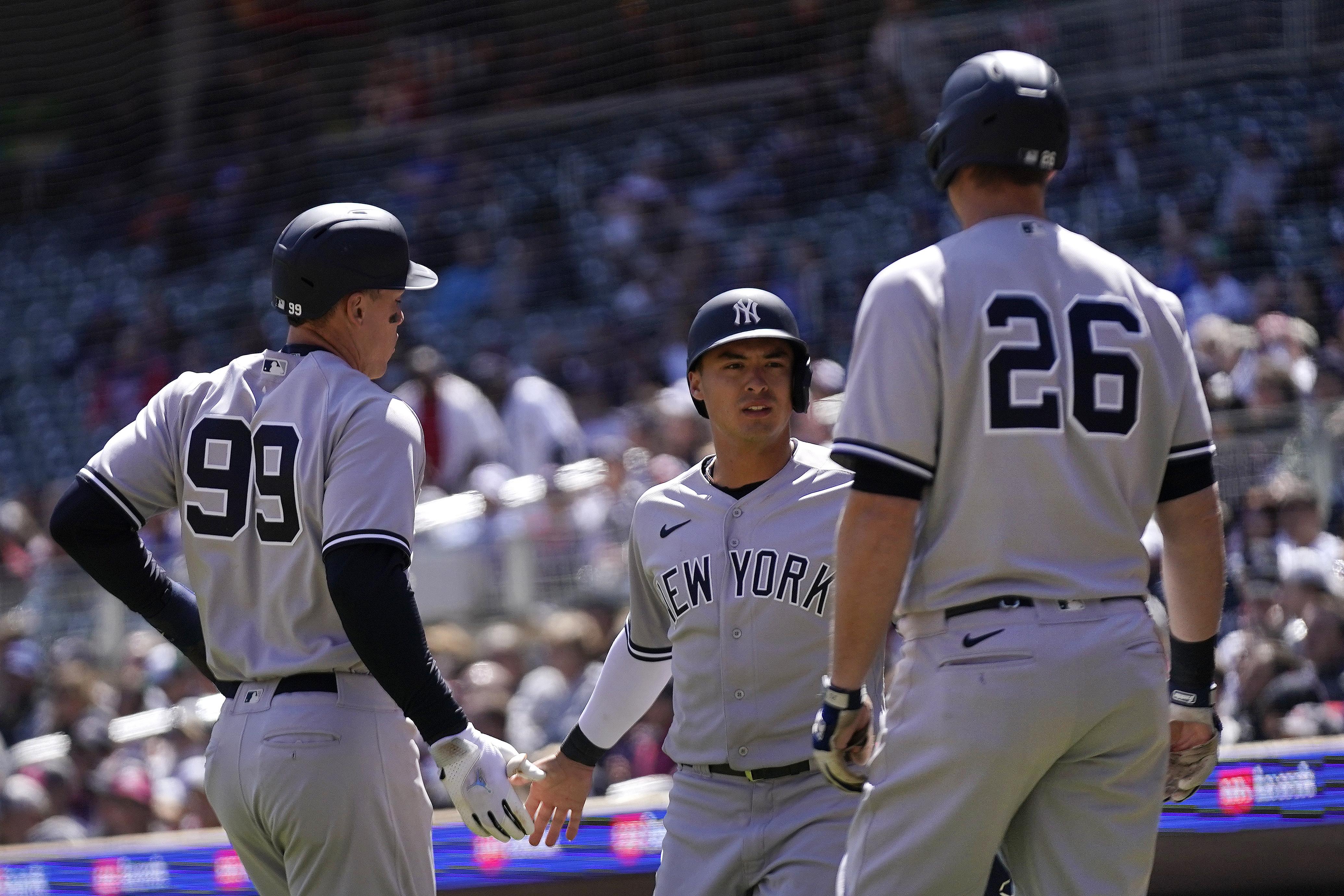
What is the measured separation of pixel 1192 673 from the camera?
9.04ft

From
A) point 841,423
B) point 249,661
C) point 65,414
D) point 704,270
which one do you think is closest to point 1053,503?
point 841,423

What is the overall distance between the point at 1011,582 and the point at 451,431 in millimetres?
6700

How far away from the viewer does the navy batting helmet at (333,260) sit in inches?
118

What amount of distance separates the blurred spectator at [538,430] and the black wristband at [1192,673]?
20.4ft

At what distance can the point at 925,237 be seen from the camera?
10.3 metres

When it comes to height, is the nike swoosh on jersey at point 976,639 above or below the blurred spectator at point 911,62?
below

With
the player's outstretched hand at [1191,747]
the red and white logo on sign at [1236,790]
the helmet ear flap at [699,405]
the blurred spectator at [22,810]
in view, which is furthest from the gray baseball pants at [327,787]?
the blurred spectator at [22,810]

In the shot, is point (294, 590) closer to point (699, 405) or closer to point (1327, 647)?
point (699, 405)

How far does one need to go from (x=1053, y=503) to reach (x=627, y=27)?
1275cm

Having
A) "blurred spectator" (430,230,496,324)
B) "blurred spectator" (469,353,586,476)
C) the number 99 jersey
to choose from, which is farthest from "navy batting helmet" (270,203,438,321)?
"blurred spectator" (430,230,496,324)

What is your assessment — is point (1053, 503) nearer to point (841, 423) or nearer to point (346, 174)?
point (841, 423)

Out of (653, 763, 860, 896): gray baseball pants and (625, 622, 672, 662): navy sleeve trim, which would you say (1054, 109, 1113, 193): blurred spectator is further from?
(653, 763, 860, 896): gray baseball pants

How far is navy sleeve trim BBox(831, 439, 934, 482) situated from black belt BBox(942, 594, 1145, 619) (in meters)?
0.20

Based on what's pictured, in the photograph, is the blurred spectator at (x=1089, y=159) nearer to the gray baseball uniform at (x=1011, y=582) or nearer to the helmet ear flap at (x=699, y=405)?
the helmet ear flap at (x=699, y=405)
